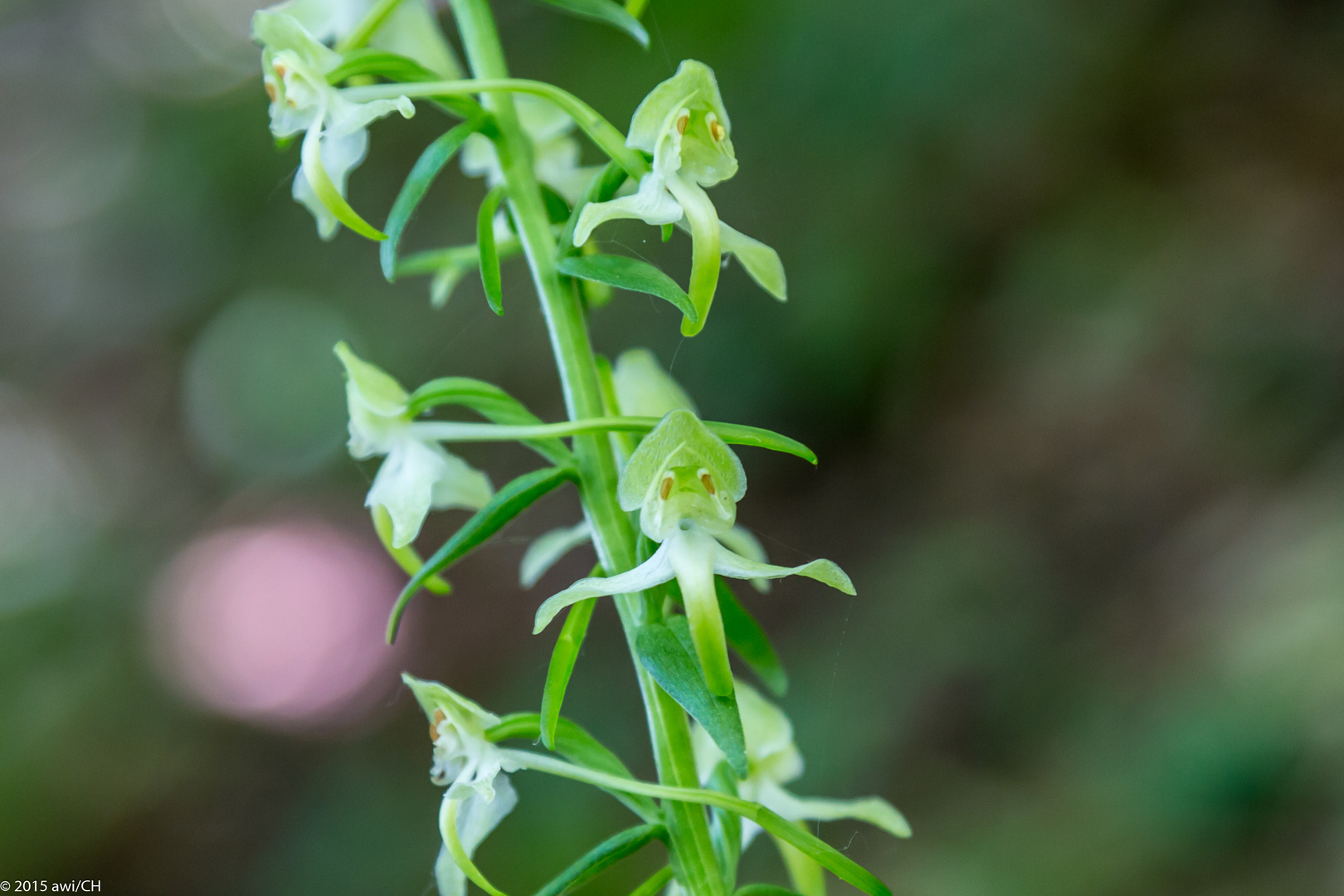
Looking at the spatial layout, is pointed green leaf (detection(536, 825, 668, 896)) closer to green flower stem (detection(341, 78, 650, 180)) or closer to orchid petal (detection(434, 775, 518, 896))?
orchid petal (detection(434, 775, 518, 896))

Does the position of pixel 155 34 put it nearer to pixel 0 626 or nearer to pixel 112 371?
pixel 112 371

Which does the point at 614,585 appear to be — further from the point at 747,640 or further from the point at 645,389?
the point at 645,389

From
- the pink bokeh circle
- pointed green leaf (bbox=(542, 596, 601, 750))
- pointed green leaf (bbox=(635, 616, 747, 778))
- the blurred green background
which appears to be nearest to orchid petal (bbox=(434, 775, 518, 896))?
pointed green leaf (bbox=(542, 596, 601, 750))

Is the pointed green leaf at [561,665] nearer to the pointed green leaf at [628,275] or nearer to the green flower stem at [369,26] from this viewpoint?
the pointed green leaf at [628,275]

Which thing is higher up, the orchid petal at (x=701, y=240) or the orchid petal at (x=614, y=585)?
the orchid petal at (x=701, y=240)

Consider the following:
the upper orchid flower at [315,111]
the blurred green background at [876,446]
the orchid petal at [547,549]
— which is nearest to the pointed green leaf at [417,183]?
the upper orchid flower at [315,111]
